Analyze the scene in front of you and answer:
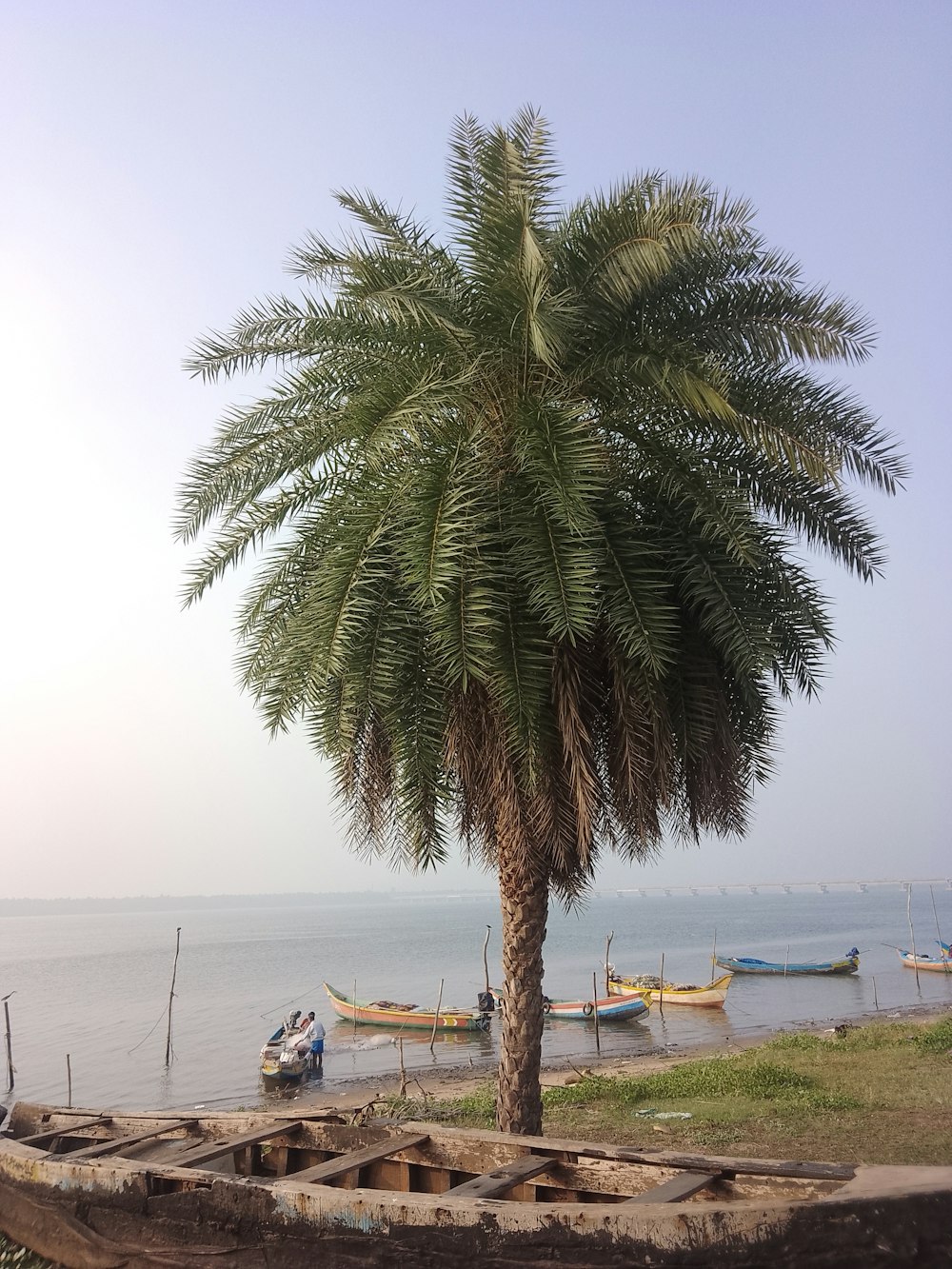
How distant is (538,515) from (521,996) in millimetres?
4436

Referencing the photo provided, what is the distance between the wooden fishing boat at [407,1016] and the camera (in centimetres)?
3319

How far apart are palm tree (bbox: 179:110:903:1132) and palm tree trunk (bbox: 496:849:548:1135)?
28 millimetres

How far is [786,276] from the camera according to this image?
845cm

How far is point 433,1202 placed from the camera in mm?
5109

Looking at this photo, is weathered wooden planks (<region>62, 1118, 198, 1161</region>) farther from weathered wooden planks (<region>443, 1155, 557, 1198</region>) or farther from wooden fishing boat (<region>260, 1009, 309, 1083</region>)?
wooden fishing boat (<region>260, 1009, 309, 1083</region>)

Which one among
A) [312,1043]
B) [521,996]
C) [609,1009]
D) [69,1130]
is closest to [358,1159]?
[521,996]

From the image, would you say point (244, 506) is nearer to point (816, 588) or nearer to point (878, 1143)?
point (816, 588)

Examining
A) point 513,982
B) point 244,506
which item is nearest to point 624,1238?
point 513,982

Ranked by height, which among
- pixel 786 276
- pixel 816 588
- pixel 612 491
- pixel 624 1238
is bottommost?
pixel 624 1238

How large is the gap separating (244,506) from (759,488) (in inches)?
198

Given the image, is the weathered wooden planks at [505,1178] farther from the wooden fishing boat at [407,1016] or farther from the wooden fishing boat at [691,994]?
the wooden fishing boat at [691,994]

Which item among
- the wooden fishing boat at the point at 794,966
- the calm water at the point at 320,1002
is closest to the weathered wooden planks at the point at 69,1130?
the calm water at the point at 320,1002

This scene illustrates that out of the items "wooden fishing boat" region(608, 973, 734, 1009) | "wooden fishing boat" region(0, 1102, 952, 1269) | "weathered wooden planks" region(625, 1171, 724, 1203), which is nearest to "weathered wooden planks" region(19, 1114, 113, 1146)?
"wooden fishing boat" region(0, 1102, 952, 1269)

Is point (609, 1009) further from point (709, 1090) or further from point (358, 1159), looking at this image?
→ point (358, 1159)
